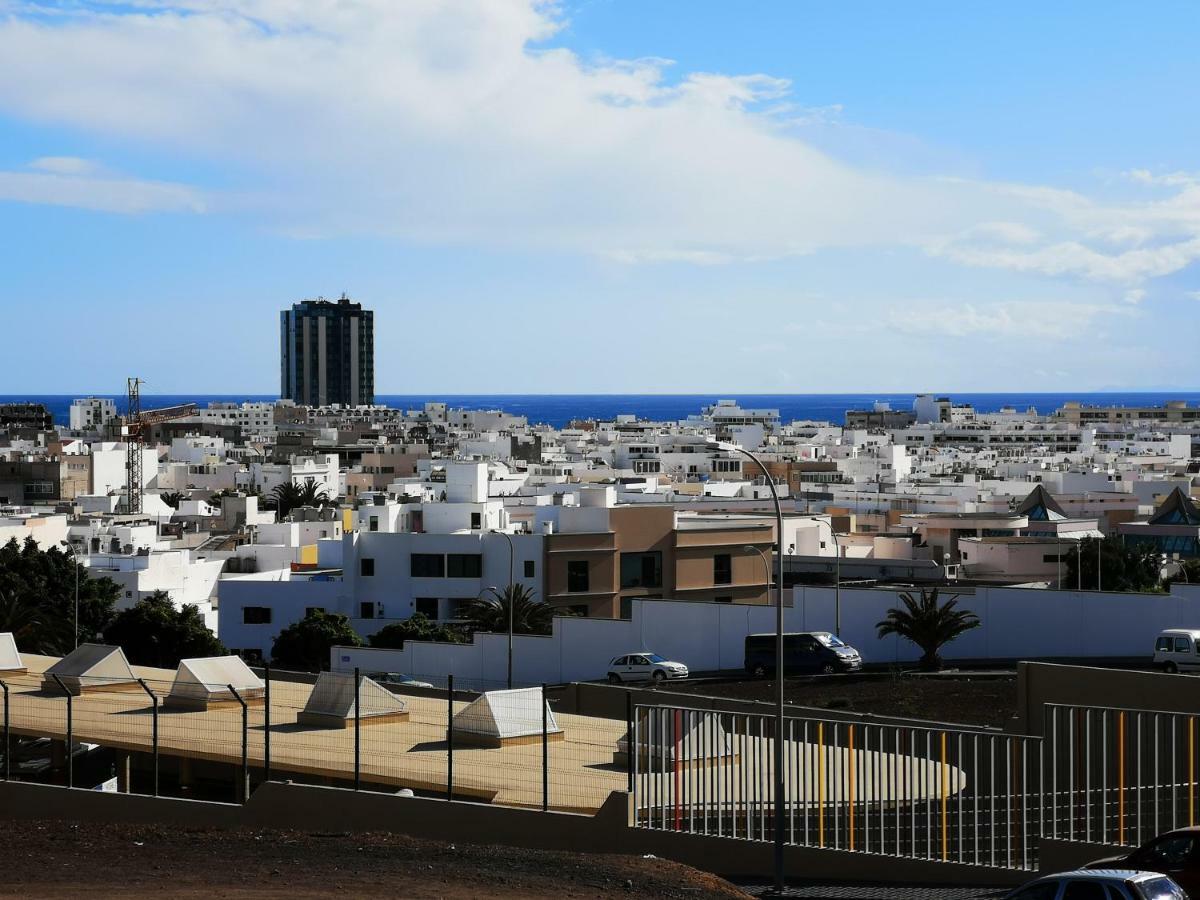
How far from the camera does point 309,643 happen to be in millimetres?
53719

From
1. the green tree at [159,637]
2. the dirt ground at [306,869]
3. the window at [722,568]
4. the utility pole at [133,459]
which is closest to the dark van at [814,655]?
the dirt ground at [306,869]

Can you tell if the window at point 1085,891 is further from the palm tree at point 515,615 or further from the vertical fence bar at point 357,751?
the palm tree at point 515,615

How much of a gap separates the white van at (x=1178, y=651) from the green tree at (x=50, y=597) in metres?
31.0

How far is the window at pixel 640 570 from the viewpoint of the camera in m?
64.1

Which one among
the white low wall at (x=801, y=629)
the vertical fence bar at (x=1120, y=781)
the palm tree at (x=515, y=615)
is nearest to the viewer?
the vertical fence bar at (x=1120, y=781)

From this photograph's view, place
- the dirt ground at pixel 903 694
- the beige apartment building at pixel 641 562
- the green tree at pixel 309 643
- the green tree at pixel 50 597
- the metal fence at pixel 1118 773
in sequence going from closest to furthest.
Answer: the metal fence at pixel 1118 773 < the dirt ground at pixel 903 694 < the green tree at pixel 50 597 < the green tree at pixel 309 643 < the beige apartment building at pixel 641 562

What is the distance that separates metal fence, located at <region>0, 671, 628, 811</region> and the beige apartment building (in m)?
34.4

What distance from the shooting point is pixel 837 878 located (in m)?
21.9

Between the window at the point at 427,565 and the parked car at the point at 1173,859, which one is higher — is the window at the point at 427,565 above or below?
below

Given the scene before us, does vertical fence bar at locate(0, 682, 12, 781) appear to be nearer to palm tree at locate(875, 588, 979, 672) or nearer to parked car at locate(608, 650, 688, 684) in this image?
parked car at locate(608, 650, 688, 684)

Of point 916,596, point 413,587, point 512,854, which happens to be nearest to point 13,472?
point 413,587

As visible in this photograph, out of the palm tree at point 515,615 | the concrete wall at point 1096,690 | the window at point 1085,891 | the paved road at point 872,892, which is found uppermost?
the concrete wall at point 1096,690

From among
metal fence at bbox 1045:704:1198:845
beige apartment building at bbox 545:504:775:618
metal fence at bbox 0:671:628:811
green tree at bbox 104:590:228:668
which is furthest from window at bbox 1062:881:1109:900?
beige apartment building at bbox 545:504:775:618

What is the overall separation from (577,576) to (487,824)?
132ft
